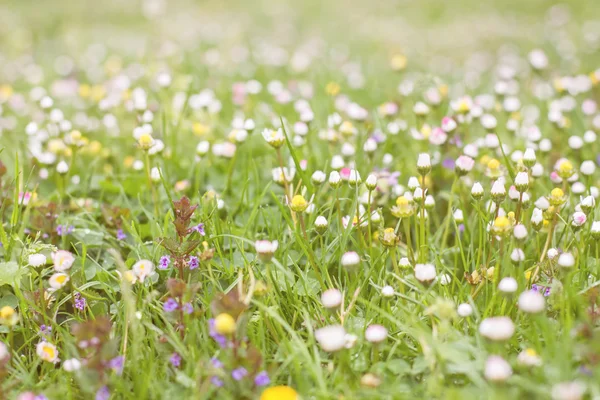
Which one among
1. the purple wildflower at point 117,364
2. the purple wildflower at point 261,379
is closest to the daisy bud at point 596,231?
the purple wildflower at point 261,379

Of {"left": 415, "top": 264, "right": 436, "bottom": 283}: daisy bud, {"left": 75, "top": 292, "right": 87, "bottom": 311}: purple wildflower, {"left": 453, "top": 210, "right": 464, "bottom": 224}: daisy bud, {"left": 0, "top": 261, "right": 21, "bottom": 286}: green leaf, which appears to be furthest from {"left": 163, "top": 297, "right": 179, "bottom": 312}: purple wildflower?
{"left": 453, "top": 210, "right": 464, "bottom": 224}: daisy bud

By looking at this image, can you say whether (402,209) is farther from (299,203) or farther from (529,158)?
(529,158)

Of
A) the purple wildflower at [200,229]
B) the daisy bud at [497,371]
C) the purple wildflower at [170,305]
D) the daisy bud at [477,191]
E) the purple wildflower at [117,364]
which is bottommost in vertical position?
the purple wildflower at [117,364]

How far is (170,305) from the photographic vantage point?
170cm

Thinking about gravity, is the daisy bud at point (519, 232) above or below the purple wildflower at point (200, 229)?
above

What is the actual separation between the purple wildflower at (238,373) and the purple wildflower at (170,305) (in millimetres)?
285

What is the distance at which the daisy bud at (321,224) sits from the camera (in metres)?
1.96

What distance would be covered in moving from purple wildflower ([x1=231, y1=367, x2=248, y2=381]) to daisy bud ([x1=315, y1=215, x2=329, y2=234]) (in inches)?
23.2

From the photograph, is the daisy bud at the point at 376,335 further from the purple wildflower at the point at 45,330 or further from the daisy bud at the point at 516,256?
the purple wildflower at the point at 45,330

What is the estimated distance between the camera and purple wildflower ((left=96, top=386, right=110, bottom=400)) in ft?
4.97

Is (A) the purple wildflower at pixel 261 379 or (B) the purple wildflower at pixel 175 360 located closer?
(A) the purple wildflower at pixel 261 379

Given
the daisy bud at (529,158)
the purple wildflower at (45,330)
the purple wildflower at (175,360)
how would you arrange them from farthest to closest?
the daisy bud at (529,158)
the purple wildflower at (45,330)
the purple wildflower at (175,360)

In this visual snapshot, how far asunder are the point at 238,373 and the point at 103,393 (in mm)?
327

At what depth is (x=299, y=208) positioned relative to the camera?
1.87 meters
